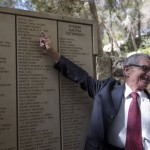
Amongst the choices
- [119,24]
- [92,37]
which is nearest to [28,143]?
[92,37]

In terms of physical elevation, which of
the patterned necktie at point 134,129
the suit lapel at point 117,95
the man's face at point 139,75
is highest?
the man's face at point 139,75

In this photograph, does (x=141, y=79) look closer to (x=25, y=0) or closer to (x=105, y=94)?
(x=105, y=94)

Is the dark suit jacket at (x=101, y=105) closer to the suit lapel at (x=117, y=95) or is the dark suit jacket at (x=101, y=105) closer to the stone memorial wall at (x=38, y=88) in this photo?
the suit lapel at (x=117, y=95)

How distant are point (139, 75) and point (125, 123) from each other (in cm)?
50

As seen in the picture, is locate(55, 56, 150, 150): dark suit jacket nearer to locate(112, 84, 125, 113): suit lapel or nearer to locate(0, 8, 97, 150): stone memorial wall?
locate(112, 84, 125, 113): suit lapel

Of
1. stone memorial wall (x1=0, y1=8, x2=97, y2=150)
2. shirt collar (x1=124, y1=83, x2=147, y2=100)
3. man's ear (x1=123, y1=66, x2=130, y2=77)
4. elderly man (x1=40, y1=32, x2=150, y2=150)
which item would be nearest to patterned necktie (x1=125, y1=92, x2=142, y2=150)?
elderly man (x1=40, y1=32, x2=150, y2=150)

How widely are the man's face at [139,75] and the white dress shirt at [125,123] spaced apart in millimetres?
75

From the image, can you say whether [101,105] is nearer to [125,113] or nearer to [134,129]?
[125,113]


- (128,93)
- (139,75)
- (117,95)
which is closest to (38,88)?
(117,95)

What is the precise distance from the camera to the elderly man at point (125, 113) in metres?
3.56

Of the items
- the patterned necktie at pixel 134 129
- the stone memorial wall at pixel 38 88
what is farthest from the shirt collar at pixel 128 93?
the stone memorial wall at pixel 38 88

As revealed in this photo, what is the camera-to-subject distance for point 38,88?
12.8 ft

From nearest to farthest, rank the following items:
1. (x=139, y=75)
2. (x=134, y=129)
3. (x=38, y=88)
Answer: (x=134, y=129) → (x=139, y=75) → (x=38, y=88)

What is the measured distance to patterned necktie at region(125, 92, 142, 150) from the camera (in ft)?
11.6
